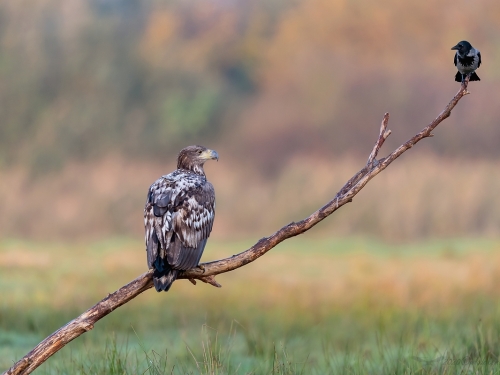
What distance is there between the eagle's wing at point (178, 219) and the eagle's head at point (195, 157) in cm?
32

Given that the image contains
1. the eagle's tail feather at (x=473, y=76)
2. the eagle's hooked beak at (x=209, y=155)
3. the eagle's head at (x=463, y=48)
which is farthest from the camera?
the eagle's hooked beak at (x=209, y=155)


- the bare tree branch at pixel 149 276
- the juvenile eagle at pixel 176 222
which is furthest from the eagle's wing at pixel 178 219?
the bare tree branch at pixel 149 276

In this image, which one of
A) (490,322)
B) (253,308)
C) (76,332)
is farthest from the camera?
(253,308)

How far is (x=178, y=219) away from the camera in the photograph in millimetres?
6512

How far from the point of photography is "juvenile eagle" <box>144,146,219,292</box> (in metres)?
6.18

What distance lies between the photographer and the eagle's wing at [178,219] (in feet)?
20.5

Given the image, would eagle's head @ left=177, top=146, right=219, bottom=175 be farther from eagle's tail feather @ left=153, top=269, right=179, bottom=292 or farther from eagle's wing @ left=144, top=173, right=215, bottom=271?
eagle's tail feather @ left=153, top=269, right=179, bottom=292

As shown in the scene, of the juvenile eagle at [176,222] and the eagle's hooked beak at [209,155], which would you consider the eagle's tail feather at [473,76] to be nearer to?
the juvenile eagle at [176,222]

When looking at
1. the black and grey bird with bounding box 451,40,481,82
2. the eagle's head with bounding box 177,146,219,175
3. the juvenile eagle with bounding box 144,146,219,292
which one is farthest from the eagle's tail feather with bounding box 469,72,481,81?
the eagle's head with bounding box 177,146,219,175

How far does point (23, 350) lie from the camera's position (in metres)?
10.3

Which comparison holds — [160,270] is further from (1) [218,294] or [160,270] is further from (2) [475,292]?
(2) [475,292]

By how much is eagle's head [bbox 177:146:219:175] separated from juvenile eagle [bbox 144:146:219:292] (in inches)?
6.1

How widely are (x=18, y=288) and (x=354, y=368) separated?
8.07m

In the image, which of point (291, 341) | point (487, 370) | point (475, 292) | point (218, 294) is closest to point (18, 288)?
point (218, 294)
